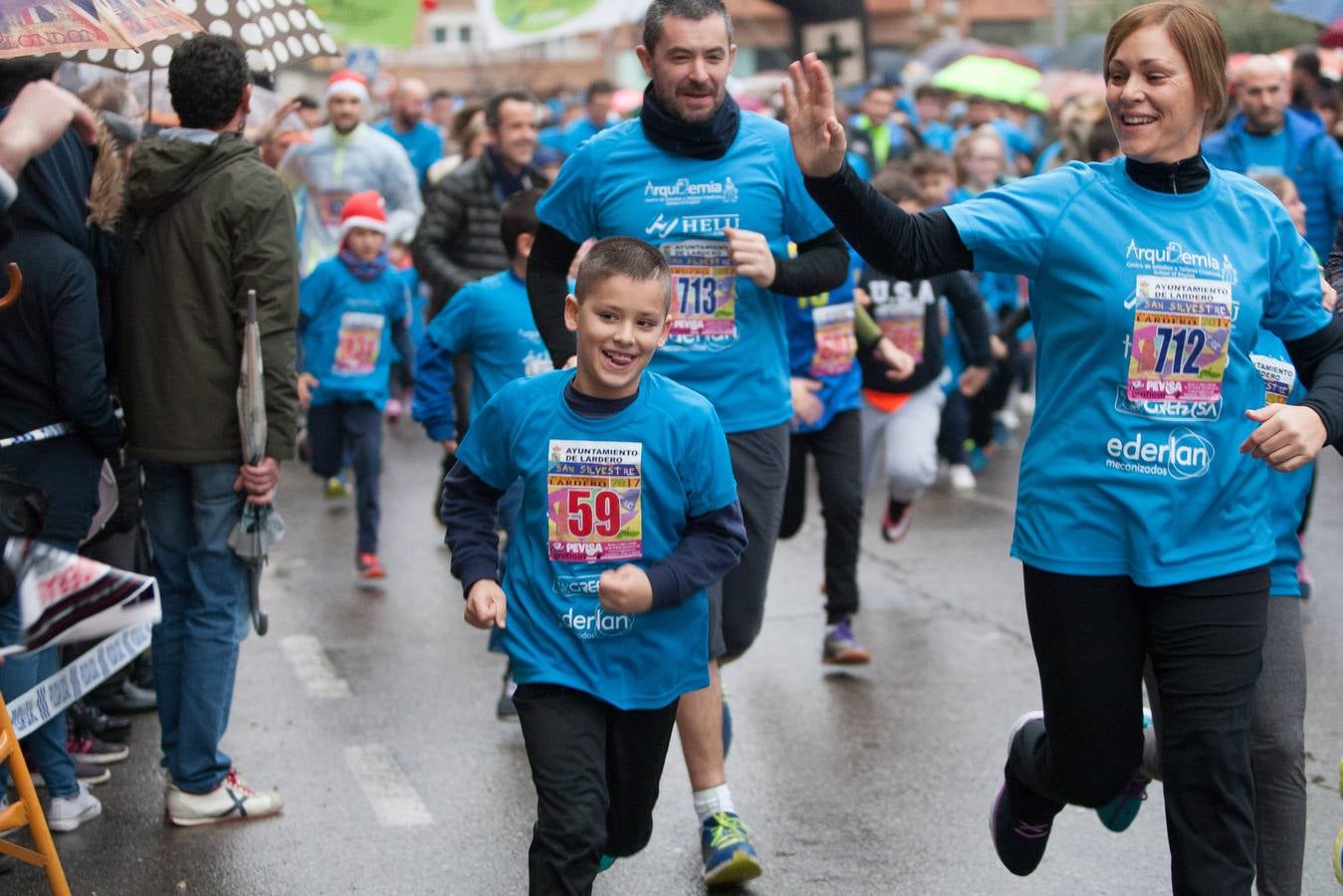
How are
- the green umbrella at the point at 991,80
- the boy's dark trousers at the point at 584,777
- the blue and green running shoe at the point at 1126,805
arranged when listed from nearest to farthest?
the boy's dark trousers at the point at 584,777
the blue and green running shoe at the point at 1126,805
the green umbrella at the point at 991,80

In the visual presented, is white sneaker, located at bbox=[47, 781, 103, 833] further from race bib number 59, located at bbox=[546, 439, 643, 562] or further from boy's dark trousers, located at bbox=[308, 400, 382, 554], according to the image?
boy's dark trousers, located at bbox=[308, 400, 382, 554]

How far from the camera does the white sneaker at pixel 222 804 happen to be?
5.39 metres

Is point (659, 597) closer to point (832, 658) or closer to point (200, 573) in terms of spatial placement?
point (200, 573)

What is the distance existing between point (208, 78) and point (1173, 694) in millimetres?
3141

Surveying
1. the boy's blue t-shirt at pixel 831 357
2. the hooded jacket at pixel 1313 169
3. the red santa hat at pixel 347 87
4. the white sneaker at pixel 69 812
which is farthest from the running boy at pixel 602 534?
the red santa hat at pixel 347 87

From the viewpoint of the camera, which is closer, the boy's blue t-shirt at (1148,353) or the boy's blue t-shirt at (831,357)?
the boy's blue t-shirt at (1148,353)

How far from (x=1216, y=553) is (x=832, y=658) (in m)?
3.60

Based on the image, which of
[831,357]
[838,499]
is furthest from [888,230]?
[838,499]

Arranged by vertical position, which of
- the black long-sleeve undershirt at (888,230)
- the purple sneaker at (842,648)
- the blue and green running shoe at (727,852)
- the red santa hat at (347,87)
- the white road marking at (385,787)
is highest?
the black long-sleeve undershirt at (888,230)

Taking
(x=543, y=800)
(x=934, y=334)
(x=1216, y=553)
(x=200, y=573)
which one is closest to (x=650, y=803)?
(x=543, y=800)

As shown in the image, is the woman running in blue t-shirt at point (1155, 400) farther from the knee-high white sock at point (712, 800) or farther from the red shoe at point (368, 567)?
the red shoe at point (368, 567)

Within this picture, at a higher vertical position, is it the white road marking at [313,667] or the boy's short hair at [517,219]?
the boy's short hair at [517,219]

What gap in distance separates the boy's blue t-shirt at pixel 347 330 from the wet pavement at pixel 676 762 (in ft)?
2.96

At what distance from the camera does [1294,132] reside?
10.2 metres
